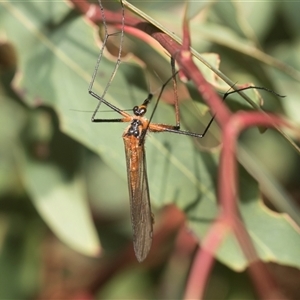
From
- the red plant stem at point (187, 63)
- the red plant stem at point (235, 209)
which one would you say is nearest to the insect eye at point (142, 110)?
the red plant stem at point (187, 63)

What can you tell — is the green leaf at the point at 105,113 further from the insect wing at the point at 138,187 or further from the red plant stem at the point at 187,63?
the red plant stem at the point at 187,63

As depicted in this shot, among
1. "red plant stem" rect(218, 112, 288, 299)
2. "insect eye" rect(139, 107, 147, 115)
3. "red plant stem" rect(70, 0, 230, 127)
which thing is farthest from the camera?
"insect eye" rect(139, 107, 147, 115)

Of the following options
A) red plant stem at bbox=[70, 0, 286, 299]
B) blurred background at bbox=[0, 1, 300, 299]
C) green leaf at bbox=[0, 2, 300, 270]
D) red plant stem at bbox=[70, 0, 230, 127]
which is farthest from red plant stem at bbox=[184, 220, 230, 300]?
green leaf at bbox=[0, 2, 300, 270]

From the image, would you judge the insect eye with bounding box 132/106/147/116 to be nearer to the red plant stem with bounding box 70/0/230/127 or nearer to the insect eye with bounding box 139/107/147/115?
the insect eye with bounding box 139/107/147/115

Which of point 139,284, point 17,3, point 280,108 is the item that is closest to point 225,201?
point 280,108

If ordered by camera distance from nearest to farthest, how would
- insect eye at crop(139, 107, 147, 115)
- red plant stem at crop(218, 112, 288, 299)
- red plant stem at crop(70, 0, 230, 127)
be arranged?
red plant stem at crop(218, 112, 288, 299) < red plant stem at crop(70, 0, 230, 127) < insect eye at crop(139, 107, 147, 115)

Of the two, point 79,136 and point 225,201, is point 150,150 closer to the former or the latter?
point 79,136

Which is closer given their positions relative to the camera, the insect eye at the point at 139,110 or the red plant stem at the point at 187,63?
the red plant stem at the point at 187,63

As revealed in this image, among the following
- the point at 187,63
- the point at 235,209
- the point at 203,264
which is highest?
the point at 187,63

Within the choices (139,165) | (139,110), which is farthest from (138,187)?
(139,110)

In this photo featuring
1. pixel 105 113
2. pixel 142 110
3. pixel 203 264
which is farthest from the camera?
pixel 105 113

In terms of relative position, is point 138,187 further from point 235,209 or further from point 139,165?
point 235,209
